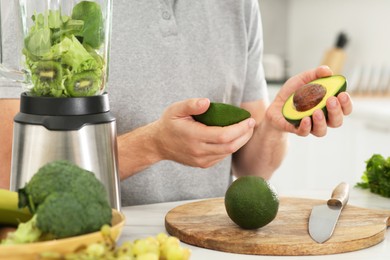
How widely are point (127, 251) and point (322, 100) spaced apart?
0.77 metres

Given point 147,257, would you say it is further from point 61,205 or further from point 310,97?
point 310,97

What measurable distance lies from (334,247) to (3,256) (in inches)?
22.4

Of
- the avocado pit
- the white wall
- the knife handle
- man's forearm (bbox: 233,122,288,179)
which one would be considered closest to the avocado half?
the avocado pit

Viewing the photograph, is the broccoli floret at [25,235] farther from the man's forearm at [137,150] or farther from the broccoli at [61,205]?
the man's forearm at [137,150]

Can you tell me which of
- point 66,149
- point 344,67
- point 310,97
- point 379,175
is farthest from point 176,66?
point 344,67

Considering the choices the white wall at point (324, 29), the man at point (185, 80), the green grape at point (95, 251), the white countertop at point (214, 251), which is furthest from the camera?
the white wall at point (324, 29)

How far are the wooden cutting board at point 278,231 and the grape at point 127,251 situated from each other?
0.92 ft

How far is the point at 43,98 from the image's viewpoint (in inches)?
46.7

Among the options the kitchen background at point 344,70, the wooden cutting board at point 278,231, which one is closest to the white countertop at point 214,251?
the wooden cutting board at point 278,231

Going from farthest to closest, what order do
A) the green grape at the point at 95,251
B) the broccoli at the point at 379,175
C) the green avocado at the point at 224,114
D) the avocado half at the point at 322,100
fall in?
1. the broccoli at the point at 379,175
2. the avocado half at the point at 322,100
3. the green avocado at the point at 224,114
4. the green grape at the point at 95,251

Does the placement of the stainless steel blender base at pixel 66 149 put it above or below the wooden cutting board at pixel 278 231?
above

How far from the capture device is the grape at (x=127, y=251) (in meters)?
0.79

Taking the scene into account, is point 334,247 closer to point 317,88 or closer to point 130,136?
point 317,88

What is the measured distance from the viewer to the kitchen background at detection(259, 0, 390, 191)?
3.32m
